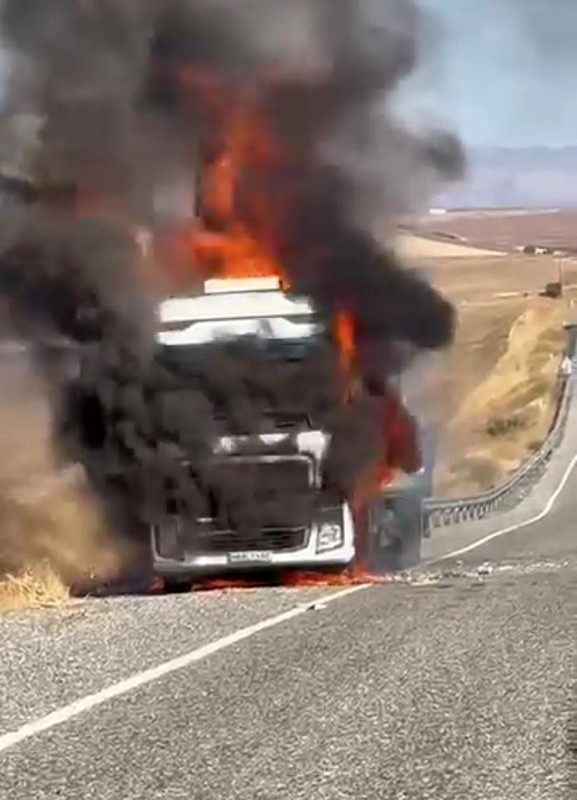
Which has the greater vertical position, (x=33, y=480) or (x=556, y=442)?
(x=33, y=480)

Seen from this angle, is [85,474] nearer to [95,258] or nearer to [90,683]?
[95,258]

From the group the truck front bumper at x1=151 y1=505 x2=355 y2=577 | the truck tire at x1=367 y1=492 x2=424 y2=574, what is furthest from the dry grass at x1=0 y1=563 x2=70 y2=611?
the truck tire at x1=367 y1=492 x2=424 y2=574

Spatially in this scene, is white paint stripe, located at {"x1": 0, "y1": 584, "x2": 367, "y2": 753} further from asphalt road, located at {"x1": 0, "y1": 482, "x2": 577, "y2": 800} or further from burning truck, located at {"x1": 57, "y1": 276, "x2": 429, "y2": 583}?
burning truck, located at {"x1": 57, "y1": 276, "x2": 429, "y2": 583}

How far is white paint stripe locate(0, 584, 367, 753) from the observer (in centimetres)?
888

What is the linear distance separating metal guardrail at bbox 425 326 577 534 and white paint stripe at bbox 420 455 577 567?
0.62 meters

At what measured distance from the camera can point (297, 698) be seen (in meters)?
9.48

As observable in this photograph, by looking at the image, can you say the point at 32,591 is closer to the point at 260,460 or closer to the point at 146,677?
the point at 260,460

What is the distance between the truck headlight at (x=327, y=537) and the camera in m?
17.6

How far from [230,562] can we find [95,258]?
183 inches

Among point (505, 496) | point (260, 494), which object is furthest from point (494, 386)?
point (260, 494)

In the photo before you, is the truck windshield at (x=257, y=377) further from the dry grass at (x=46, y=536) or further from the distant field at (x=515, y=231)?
the distant field at (x=515, y=231)

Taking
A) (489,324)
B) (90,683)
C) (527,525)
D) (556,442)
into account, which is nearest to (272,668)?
(90,683)

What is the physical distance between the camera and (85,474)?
65.3 feet

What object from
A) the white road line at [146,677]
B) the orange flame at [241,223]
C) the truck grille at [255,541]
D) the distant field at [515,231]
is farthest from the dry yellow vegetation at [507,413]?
the distant field at [515,231]
